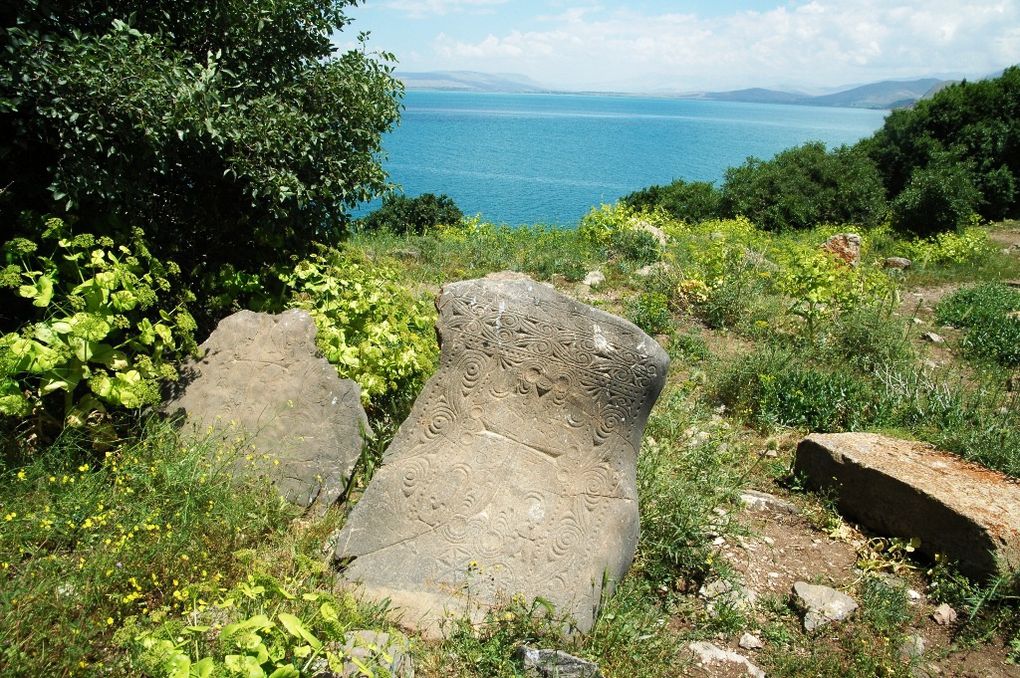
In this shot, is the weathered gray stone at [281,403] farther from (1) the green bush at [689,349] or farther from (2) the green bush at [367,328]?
(1) the green bush at [689,349]

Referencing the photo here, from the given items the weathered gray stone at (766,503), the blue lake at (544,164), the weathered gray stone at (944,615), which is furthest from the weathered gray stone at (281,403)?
the blue lake at (544,164)

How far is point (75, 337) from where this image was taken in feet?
13.1

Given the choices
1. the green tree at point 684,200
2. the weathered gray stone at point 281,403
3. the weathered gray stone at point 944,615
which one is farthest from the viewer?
the green tree at point 684,200

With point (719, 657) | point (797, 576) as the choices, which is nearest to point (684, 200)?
point (797, 576)

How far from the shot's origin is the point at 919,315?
9.86 m

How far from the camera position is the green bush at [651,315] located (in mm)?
8227

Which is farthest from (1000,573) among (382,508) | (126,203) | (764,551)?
(126,203)

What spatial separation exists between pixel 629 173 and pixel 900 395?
40883 millimetres

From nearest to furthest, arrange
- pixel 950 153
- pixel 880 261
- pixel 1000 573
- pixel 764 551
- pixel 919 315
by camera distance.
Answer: pixel 1000 573
pixel 764 551
pixel 919 315
pixel 880 261
pixel 950 153

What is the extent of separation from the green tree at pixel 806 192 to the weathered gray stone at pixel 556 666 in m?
18.7

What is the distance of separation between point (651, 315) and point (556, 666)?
18.6 ft

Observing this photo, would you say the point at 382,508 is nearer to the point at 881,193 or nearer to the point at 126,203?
the point at 126,203

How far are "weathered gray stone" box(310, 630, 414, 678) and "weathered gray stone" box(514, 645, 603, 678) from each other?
52 cm

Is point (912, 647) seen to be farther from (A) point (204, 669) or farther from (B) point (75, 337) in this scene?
(B) point (75, 337)
